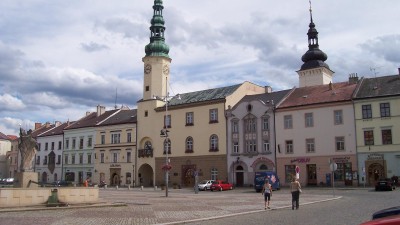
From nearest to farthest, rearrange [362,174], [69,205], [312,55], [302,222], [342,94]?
[302,222] < [69,205] < [362,174] < [342,94] < [312,55]

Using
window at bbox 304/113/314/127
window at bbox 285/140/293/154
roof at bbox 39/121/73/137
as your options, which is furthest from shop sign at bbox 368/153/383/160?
roof at bbox 39/121/73/137

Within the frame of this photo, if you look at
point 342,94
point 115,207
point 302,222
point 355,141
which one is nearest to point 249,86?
point 342,94

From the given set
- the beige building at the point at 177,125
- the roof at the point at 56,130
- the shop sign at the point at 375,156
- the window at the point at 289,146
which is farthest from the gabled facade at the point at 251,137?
the roof at the point at 56,130

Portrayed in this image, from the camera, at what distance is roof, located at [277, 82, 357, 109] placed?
47003 millimetres

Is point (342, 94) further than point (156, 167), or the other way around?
point (156, 167)

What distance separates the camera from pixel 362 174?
43594mm

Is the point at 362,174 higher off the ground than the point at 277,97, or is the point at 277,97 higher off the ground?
the point at 277,97

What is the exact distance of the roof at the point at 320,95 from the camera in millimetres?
47003

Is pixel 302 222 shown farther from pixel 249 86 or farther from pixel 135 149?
pixel 135 149

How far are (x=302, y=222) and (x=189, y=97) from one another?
155ft

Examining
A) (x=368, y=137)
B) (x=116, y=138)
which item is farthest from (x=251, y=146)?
(x=116, y=138)

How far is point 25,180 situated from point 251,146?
33542mm

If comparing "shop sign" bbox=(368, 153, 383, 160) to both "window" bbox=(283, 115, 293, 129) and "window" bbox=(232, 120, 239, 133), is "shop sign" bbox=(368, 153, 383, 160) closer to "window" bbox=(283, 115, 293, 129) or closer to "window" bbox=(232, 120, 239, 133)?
"window" bbox=(283, 115, 293, 129)

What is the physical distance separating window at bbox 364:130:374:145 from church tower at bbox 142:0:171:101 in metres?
30.4
